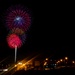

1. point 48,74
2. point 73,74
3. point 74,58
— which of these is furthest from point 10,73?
point 74,58

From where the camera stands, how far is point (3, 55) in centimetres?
7088

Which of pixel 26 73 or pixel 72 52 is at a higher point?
pixel 72 52

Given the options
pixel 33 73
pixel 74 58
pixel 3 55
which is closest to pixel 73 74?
pixel 33 73

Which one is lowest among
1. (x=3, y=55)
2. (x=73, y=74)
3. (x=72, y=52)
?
(x=73, y=74)

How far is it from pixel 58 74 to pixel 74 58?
90855 mm

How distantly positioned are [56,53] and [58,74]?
86630mm

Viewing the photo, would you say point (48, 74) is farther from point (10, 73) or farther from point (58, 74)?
point (10, 73)

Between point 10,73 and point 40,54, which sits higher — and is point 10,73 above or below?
below

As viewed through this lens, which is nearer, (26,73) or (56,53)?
(26,73)

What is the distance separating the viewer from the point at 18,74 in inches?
795

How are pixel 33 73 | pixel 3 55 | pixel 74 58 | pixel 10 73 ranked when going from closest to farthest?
pixel 33 73 → pixel 10 73 → pixel 3 55 → pixel 74 58

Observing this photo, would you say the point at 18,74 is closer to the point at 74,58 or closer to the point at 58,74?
the point at 58,74

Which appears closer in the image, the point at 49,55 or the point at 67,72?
the point at 67,72

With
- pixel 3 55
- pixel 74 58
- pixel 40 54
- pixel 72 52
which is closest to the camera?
pixel 3 55
